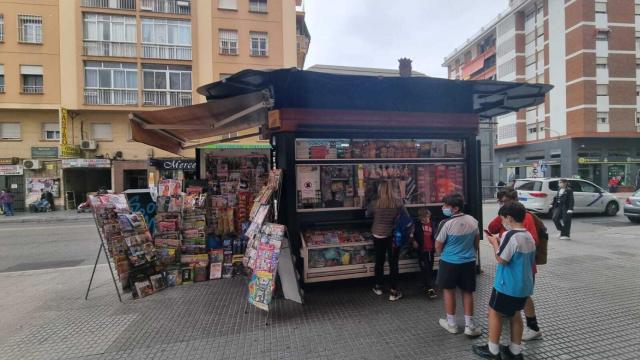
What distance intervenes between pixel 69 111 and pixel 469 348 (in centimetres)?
2484

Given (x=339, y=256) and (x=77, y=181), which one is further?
(x=77, y=181)

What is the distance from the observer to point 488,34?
42.4 meters

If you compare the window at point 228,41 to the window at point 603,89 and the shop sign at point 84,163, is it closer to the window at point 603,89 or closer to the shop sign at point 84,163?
the shop sign at point 84,163

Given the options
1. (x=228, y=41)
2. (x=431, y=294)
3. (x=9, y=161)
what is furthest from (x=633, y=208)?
(x=9, y=161)

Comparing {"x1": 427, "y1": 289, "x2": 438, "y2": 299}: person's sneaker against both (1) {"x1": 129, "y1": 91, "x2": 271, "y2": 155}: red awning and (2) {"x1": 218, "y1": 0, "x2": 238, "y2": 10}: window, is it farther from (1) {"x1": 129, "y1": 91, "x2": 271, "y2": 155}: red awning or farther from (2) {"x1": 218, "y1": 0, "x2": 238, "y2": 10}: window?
(2) {"x1": 218, "y1": 0, "x2": 238, "y2": 10}: window

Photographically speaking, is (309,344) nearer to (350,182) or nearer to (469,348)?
(469,348)

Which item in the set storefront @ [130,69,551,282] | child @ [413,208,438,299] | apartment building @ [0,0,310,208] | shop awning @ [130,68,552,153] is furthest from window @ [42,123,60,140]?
child @ [413,208,438,299]

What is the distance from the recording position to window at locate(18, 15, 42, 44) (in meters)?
19.8

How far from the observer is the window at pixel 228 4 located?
22.1 meters

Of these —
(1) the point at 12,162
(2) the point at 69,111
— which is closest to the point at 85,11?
(2) the point at 69,111

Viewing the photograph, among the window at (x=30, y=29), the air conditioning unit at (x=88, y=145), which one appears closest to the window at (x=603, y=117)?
the air conditioning unit at (x=88, y=145)

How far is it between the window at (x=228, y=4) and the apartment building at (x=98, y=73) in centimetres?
7

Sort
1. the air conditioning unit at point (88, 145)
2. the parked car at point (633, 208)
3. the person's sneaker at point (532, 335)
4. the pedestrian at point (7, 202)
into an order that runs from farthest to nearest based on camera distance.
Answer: the air conditioning unit at point (88, 145) < the pedestrian at point (7, 202) < the parked car at point (633, 208) < the person's sneaker at point (532, 335)

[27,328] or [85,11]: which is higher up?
[85,11]
